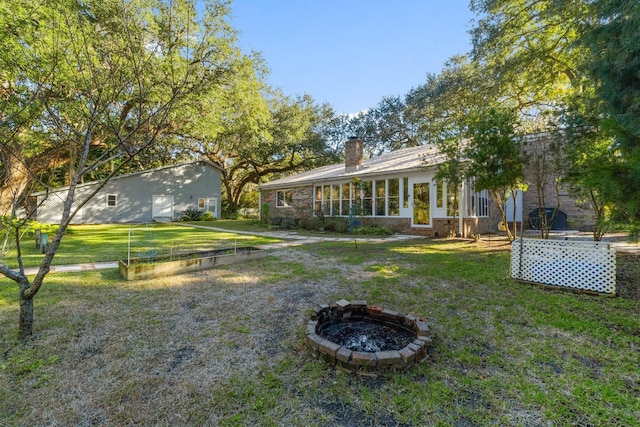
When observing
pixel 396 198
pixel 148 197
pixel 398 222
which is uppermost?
pixel 148 197

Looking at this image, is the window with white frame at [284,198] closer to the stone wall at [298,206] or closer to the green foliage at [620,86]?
the stone wall at [298,206]

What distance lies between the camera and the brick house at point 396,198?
11422mm

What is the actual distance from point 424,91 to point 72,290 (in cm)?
2061

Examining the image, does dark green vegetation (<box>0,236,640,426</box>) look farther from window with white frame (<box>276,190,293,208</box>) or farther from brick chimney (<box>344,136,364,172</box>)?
window with white frame (<box>276,190,293,208</box>)

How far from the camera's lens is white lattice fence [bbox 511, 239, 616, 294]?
4641 millimetres

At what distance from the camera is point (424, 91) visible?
19328mm

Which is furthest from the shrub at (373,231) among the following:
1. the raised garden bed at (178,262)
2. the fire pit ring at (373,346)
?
the fire pit ring at (373,346)

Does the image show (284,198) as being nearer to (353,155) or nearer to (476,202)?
(353,155)

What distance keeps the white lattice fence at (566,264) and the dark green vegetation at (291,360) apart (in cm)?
33

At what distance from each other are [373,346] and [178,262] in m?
4.52

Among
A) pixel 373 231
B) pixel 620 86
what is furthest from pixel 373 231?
pixel 620 86

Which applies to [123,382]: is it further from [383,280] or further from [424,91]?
[424,91]

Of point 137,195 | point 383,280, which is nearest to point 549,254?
point 383,280

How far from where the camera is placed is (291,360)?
9.09 ft
